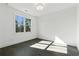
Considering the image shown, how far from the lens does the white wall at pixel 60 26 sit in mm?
5241

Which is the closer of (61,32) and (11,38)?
(11,38)

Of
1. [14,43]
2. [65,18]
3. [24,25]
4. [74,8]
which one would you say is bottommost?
[14,43]

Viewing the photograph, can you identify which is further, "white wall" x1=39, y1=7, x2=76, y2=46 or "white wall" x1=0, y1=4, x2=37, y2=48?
"white wall" x1=39, y1=7, x2=76, y2=46

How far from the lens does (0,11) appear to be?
4465 mm

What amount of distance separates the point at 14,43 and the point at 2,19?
5.63 feet

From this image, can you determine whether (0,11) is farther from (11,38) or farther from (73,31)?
(73,31)

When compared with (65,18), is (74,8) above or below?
above

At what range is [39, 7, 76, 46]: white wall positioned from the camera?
5241mm

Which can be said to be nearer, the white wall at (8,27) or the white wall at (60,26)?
the white wall at (8,27)

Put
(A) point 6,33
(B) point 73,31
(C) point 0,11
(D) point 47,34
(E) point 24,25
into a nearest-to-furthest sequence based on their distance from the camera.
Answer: (C) point 0,11 → (A) point 6,33 → (B) point 73,31 → (E) point 24,25 → (D) point 47,34

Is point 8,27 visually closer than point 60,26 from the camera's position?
Yes

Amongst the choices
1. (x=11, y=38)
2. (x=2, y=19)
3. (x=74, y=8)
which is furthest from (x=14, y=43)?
(x=74, y=8)

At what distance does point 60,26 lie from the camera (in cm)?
628

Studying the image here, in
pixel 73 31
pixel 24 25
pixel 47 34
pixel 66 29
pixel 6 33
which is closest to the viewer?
pixel 6 33
